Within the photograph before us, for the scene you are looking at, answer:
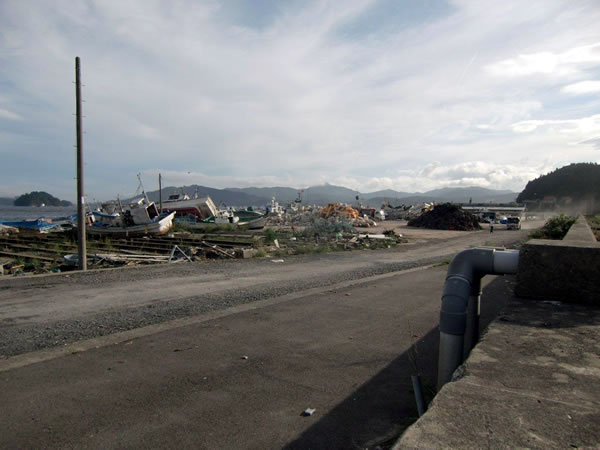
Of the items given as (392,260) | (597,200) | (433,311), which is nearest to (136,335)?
(433,311)


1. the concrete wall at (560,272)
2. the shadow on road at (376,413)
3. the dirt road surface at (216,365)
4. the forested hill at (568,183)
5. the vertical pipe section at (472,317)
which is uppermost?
the forested hill at (568,183)

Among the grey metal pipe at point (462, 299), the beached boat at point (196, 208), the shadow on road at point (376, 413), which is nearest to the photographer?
the shadow on road at point (376, 413)

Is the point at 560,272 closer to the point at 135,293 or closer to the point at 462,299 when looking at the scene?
the point at 462,299

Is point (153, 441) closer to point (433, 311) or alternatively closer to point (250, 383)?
point (250, 383)

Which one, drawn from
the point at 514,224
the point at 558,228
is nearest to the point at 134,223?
the point at 558,228

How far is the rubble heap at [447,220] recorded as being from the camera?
4434cm

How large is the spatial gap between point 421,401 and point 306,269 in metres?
10.3

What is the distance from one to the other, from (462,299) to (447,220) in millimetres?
43914

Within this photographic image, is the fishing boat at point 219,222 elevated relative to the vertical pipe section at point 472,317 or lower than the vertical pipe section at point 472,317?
lower

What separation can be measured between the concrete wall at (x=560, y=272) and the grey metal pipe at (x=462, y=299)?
240mm

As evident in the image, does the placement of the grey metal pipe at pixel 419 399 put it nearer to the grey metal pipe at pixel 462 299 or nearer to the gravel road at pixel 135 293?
the grey metal pipe at pixel 462 299

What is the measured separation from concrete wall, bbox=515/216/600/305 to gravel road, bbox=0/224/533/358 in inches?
204

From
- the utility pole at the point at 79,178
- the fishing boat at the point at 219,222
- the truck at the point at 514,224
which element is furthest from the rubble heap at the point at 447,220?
the utility pole at the point at 79,178

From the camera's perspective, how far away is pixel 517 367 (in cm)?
285
